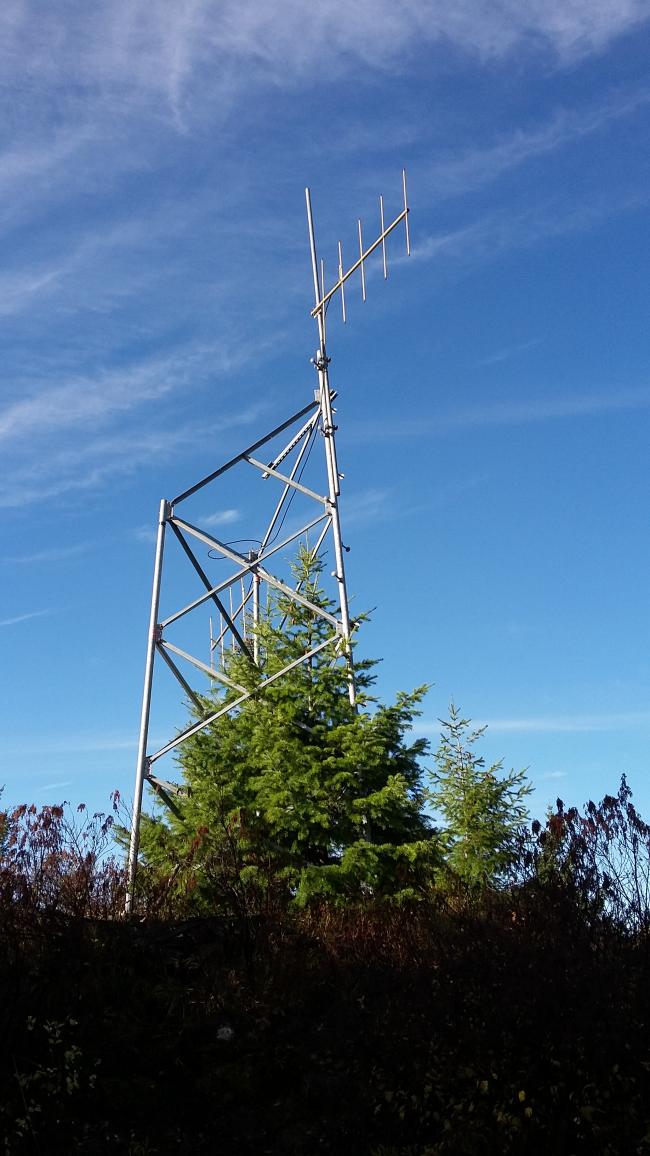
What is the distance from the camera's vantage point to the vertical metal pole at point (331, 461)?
518 inches

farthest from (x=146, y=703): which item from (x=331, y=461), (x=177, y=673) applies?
(x=331, y=461)

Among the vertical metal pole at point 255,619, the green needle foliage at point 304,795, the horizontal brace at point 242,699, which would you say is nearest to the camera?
the green needle foliage at point 304,795

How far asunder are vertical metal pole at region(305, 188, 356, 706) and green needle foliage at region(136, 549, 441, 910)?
13.8 inches

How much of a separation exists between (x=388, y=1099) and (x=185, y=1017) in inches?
80.1

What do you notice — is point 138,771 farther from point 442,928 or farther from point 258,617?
point 442,928

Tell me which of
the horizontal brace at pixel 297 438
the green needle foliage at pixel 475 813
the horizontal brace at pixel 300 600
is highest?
the horizontal brace at pixel 297 438

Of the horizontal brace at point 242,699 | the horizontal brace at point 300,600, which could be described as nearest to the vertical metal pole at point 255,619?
the horizontal brace at point 300,600

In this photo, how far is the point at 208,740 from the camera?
1369 centimetres

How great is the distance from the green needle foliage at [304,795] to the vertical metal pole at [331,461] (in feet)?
1.15

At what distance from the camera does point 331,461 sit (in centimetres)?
1447

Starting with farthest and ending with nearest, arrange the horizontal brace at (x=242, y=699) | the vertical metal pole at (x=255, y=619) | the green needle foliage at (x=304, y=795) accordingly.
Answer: the vertical metal pole at (x=255, y=619)
the horizontal brace at (x=242, y=699)
the green needle foliage at (x=304, y=795)

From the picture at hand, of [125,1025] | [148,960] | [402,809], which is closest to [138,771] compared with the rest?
[402,809]

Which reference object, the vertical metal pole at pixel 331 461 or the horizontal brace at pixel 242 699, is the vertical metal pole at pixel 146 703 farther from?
the vertical metal pole at pixel 331 461

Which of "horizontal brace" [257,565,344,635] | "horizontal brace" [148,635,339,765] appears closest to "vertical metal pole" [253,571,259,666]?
"horizontal brace" [257,565,344,635]
